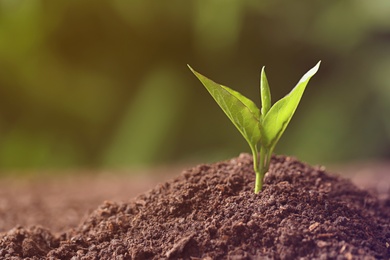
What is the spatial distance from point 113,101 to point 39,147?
0.63 metres

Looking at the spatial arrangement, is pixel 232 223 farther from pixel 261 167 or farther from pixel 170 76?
pixel 170 76

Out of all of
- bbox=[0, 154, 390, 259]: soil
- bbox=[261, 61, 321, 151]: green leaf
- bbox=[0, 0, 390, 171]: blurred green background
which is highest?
bbox=[0, 0, 390, 171]: blurred green background

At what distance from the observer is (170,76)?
14.7 feet

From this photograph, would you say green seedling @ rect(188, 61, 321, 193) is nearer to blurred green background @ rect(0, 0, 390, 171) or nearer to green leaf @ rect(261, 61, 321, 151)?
green leaf @ rect(261, 61, 321, 151)

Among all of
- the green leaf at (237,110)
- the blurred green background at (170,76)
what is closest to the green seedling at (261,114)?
the green leaf at (237,110)

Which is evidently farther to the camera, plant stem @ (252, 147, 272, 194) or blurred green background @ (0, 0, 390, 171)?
blurred green background @ (0, 0, 390, 171)

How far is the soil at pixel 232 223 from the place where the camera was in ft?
3.51

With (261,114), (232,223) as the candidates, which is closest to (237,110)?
(261,114)

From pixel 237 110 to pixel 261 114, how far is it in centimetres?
7

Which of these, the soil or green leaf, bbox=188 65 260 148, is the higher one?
green leaf, bbox=188 65 260 148

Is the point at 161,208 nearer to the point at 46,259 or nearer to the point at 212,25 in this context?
the point at 46,259

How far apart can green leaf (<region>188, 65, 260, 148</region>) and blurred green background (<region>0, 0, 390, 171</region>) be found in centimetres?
302

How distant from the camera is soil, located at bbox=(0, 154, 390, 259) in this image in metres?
1.07

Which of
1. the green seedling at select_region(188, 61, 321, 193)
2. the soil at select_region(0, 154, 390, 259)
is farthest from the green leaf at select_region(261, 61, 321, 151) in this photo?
the soil at select_region(0, 154, 390, 259)
